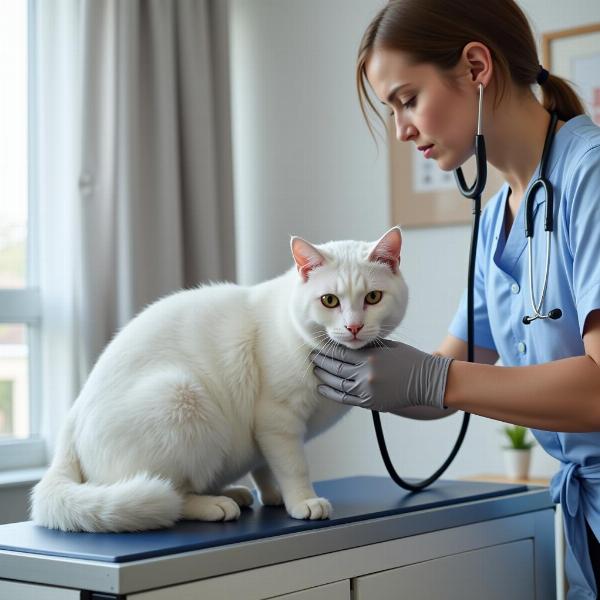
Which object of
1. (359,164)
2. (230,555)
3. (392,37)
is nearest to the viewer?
(230,555)

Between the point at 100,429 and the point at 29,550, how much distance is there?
212mm

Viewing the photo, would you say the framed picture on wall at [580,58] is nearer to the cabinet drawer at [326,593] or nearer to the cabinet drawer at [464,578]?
the cabinet drawer at [464,578]

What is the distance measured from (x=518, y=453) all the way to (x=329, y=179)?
1.12 m

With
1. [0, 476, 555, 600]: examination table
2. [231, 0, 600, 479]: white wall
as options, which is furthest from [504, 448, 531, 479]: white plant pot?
[0, 476, 555, 600]: examination table

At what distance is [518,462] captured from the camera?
7.79 ft

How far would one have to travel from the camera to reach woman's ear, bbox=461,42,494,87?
1.25 meters

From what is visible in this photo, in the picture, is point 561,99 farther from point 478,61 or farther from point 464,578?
point 464,578

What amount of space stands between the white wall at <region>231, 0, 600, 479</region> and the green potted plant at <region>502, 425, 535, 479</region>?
0.14 m

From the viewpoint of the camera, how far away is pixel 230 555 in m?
0.98

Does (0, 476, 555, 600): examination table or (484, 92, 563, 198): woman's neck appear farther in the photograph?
(484, 92, 563, 198): woman's neck

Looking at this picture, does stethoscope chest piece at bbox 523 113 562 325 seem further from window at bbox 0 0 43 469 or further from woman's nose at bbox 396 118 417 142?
window at bbox 0 0 43 469

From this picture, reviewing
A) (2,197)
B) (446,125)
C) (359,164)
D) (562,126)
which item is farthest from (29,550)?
(359,164)

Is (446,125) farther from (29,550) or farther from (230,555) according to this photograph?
(29,550)

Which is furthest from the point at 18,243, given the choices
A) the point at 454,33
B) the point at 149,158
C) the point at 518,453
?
the point at 454,33
